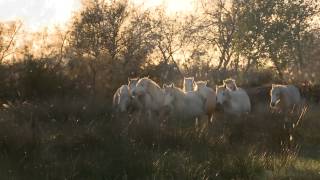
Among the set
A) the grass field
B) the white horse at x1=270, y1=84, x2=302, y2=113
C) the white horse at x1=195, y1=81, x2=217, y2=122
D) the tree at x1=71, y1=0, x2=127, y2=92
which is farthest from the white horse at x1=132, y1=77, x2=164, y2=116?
the tree at x1=71, y1=0, x2=127, y2=92

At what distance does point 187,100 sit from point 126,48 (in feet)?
44.6

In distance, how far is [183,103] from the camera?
20344 mm

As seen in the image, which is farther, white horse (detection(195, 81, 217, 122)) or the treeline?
the treeline

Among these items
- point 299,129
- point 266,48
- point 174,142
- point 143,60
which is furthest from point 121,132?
point 266,48

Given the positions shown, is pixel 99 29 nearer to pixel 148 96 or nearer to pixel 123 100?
pixel 123 100

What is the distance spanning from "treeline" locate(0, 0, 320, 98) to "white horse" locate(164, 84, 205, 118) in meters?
5.58

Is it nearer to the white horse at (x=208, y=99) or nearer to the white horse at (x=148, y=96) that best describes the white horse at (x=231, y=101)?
the white horse at (x=208, y=99)

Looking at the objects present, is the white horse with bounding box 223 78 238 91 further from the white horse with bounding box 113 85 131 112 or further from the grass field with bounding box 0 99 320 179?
the grass field with bounding box 0 99 320 179

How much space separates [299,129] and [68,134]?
680 cm

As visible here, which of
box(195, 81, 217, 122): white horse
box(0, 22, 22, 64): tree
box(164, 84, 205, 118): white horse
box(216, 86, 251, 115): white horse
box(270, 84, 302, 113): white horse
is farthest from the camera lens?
box(0, 22, 22, 64): tree

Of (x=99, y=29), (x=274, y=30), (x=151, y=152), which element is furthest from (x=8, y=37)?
(x=151, y=152)

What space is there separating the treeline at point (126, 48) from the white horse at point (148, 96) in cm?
493

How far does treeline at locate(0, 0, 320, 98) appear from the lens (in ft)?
80.1

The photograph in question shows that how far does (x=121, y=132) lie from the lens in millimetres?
12398
